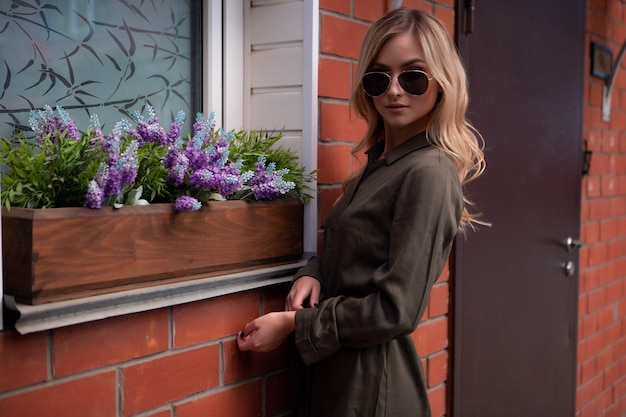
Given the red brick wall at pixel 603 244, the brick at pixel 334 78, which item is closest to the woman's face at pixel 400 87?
the brick at pixel 334 78

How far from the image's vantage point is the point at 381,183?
152 centimetres

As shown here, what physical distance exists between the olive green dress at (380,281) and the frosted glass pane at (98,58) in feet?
1.77

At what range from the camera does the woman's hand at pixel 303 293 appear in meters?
1.55

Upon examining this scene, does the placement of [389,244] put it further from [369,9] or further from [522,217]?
[522,217]

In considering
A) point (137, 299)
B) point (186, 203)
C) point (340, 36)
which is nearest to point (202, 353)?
point (137, 299)

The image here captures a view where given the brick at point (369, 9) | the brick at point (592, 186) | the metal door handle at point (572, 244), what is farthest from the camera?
the brick at point (592, 186)

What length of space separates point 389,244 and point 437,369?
3.43 ft

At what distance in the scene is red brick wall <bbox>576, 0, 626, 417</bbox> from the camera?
3438 millimetres

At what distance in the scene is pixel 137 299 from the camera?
1.34 meters

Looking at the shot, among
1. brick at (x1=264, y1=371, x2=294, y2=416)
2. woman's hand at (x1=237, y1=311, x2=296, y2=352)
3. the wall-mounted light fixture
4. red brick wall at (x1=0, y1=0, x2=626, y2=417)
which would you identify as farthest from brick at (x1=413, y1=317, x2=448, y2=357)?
the wall-mounted light fixture

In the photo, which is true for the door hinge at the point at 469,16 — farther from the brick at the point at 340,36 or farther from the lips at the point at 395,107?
the lips at the point at 395,107

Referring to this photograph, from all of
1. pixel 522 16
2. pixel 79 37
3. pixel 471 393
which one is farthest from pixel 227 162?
pixel 522 16

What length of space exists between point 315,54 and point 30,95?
682 mm

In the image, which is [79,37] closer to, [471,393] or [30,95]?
[30,95]
